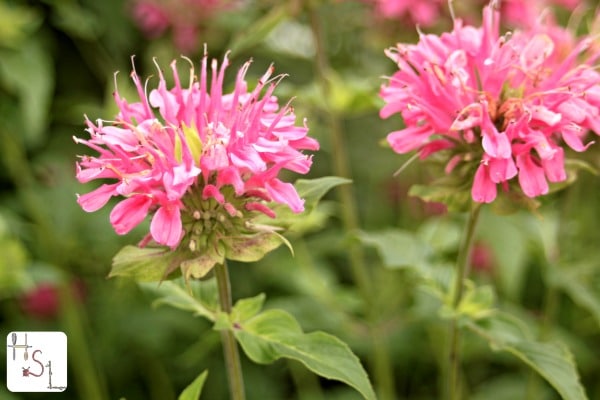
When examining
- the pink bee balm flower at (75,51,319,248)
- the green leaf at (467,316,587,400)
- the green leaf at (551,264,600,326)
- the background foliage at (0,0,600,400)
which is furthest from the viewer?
the background foliage at (0,0,600,400)

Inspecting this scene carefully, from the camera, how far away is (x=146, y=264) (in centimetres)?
81

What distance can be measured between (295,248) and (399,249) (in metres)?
0.53

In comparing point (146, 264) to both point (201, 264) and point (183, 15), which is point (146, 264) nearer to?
point (201, 264)

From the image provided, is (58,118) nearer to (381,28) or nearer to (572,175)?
(381,28)

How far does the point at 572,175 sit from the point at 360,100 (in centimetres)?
43

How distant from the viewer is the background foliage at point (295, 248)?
1.37 metres

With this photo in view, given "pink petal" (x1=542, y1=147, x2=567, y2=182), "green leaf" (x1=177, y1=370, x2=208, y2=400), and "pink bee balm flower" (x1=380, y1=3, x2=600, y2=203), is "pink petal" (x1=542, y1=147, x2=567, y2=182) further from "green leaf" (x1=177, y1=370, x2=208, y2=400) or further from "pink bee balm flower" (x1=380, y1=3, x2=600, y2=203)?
"green leaf" (x1=177, y1=370, x2=208, y2=400)

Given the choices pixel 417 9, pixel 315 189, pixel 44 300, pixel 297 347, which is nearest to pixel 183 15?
pixel 417 9

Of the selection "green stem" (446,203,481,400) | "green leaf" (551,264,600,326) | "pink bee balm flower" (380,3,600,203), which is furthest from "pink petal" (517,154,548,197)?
"green leaf" (551,264,600,326)

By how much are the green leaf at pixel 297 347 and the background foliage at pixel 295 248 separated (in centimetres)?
28

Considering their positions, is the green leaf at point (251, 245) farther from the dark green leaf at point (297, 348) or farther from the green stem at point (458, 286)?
the green stem at point (458, 286)

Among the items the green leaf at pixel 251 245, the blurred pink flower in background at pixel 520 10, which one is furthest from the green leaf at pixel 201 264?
the blurred pink flower in background at pixel 520 10

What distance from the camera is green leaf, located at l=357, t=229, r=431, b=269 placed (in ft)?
3.54

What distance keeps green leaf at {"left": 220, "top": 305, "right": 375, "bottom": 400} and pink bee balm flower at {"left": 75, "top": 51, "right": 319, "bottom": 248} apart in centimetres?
12
